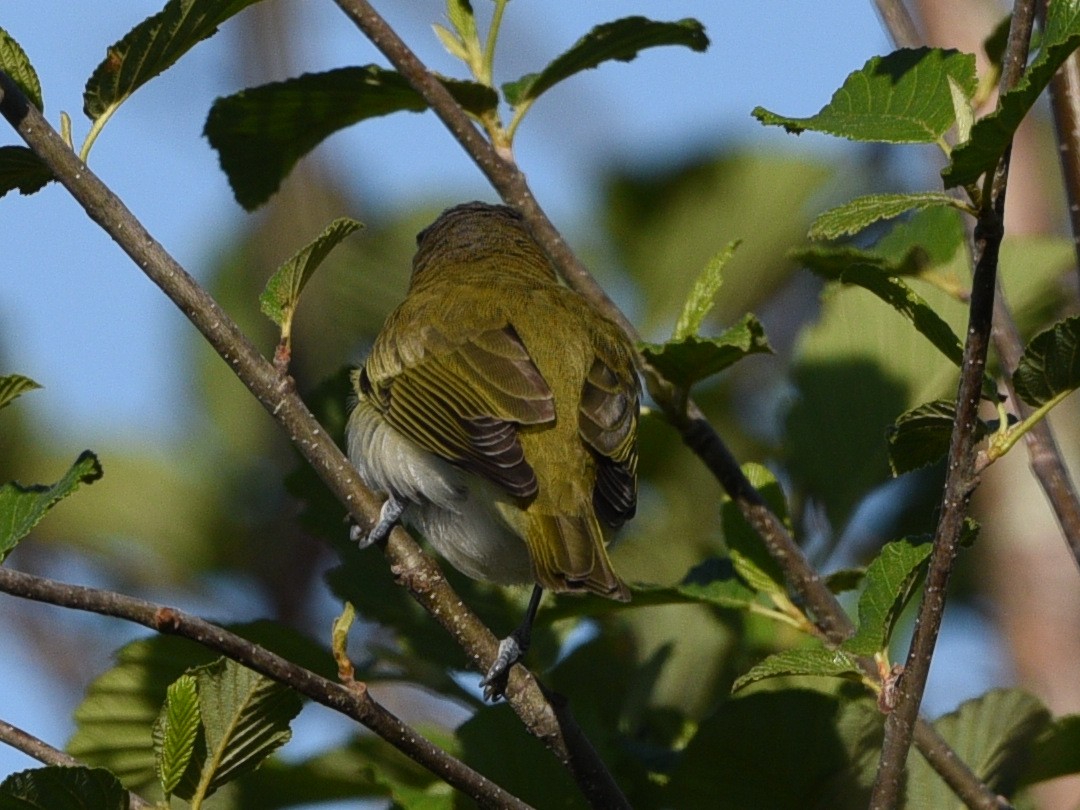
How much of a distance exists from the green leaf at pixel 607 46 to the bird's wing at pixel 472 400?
0.65 metres

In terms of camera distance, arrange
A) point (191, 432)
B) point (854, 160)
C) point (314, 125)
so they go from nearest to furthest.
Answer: point (314, 125), point (191, 432), point (854, 160)

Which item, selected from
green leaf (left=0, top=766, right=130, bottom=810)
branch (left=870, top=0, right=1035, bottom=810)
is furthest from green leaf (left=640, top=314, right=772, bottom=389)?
green leaf (left=0, top=766, right=130, bottom=810)

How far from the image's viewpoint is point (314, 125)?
3354 mm

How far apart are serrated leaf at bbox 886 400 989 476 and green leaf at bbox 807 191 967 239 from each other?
397 millimetres

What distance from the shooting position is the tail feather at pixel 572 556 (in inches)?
111

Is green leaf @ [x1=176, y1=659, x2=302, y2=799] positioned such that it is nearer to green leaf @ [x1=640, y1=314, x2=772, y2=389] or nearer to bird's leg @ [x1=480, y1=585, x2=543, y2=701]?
bird's leg @ [x1=480, y1=585, x2=543, y2=701]

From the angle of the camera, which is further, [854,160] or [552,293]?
[854,160]

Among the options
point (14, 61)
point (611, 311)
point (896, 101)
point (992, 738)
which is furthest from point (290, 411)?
point (992, 738)

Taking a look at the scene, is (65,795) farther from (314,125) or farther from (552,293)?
(552,293)

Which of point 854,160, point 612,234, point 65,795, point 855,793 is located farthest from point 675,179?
point 65,795

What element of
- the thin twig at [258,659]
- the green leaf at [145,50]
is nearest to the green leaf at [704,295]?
the green leaf at [145,50]

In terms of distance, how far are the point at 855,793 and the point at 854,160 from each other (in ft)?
8.04

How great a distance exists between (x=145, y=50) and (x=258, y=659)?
1.03m

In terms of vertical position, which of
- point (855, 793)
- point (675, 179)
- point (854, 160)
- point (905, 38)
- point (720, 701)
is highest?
point (854, 160)
